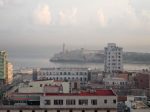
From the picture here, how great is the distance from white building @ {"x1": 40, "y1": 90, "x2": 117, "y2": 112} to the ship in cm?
11398

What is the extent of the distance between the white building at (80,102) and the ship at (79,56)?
114 meters

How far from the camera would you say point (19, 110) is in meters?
17.7

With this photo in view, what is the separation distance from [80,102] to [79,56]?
12921 cm

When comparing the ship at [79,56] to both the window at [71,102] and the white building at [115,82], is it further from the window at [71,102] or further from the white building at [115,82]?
the window at [71,102]

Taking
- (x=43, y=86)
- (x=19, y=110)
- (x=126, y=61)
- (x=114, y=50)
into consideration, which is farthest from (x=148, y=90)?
(x=126, y=61)

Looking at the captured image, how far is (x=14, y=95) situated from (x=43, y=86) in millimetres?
1680

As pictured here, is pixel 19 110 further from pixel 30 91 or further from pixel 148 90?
pixel 148 90

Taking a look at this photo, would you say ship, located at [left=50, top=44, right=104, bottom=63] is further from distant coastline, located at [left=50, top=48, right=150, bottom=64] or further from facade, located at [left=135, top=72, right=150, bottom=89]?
facade, located at [left=135, top=72, right=150, bottom=89]

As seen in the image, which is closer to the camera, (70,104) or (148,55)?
(70,104)

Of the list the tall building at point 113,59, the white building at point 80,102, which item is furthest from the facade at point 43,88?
the tall building at point 113,59

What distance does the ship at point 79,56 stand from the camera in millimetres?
138600

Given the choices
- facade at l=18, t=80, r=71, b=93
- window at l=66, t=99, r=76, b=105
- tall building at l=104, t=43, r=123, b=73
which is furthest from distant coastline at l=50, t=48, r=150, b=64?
window at l=66, t=99, r=76, b=105

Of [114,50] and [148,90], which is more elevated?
[114,50]

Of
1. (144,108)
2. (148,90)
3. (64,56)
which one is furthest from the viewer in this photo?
(64,56)
